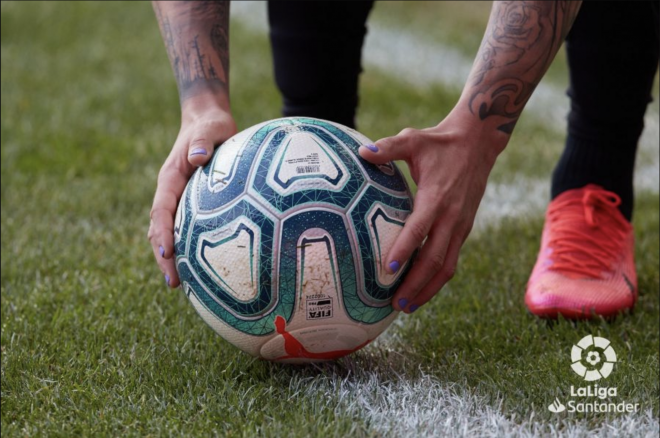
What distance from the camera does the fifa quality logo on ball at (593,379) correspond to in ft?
6.21

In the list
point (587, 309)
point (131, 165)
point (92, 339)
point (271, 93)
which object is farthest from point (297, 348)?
point (271, 93)

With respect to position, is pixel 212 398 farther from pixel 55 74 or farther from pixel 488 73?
pixel 55 74

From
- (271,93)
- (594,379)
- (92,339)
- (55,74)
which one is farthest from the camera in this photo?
(55,74)

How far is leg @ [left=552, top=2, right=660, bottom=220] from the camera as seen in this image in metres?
2.59

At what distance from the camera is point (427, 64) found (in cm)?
634

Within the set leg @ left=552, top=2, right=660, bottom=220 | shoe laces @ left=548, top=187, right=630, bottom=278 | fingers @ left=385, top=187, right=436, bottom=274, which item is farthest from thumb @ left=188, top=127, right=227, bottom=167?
leg @ left=552, top=2, right=660, bottom=220

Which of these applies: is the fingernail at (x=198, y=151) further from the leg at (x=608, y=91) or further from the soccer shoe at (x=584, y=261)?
the leg at (x=608, y=91)

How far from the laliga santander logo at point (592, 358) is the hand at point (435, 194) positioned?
1.42 feet

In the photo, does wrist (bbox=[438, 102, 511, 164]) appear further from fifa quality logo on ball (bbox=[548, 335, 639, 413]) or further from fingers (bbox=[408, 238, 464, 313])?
fifa quality logo on ball (bbox=[548, 335, 639, 413])

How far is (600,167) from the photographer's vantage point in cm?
273

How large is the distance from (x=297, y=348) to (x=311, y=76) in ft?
3.97

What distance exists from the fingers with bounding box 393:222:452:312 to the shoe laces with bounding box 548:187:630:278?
81 cm

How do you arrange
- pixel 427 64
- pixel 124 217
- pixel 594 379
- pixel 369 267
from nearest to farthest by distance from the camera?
pixel 369 267 → pixel 594 379 → pixel 124 217 → pixel 427 64

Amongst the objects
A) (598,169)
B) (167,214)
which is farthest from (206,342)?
(598,169)
